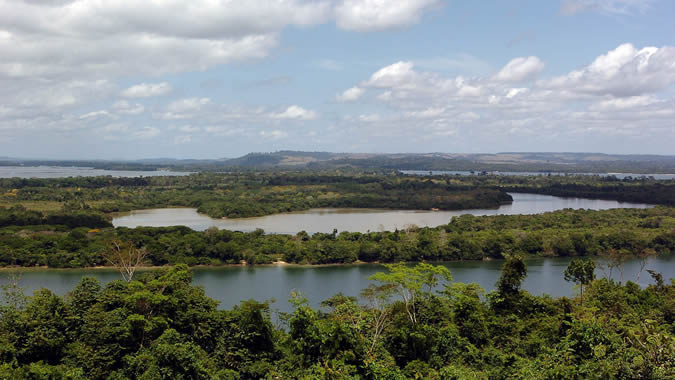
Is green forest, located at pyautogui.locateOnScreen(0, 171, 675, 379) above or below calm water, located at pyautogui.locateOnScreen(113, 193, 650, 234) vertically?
above

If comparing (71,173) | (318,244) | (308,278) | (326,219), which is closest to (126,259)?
(308,278)

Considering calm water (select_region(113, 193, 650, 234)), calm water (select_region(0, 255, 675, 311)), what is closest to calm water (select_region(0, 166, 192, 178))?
calm water (select_region(113, 193, 650, 234))

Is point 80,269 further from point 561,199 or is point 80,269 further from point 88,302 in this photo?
point 561,199

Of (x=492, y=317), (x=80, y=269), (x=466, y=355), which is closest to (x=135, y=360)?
(x=466, y=355)

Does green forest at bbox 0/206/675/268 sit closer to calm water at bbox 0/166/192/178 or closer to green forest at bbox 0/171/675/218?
green forest at bbox 0/171/675/218

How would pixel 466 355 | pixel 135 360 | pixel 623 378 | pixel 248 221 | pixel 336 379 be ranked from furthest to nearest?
pixel 248 221 → pixel 466 355 → pixel 135 360 → pixel 336 379 → pixel 623 378

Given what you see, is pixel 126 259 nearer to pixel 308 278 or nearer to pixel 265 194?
pixel 308 278

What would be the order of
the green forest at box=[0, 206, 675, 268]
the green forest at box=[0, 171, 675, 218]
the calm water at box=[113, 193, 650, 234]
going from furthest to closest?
the green forest at box=[0, 171, 675, 218] < the calm water at box=[113, 193, 650, 234] < the green forest at box=[0, 206, 675, 268]
